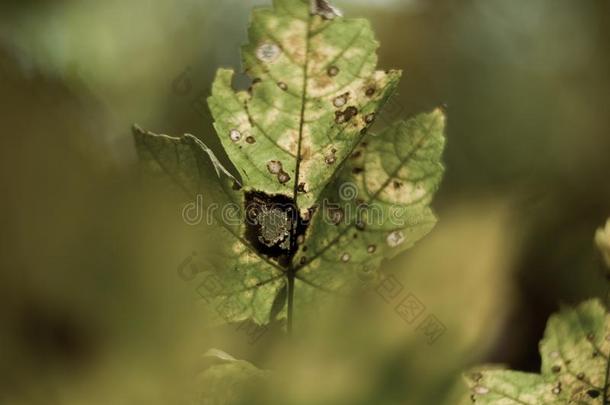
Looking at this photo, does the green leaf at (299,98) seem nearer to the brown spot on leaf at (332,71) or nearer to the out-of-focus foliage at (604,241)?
the brown spot on leaf at (332,71)

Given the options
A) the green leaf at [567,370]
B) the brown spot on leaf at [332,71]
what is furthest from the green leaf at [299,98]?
the green leaf at [567,370]

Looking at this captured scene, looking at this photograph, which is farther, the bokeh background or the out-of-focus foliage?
the out-of-focus foliage

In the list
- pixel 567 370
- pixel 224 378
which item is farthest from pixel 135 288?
pixel 567 370

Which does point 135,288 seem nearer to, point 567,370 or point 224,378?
point 224,378

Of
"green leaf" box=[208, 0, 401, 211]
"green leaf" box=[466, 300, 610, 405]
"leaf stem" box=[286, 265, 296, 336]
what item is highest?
"green leaf" box=[208, 0, 401, 211]

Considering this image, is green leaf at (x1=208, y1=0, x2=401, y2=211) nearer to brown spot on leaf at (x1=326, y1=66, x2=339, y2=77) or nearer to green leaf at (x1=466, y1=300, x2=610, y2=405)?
brown spot on leaf at (x1=326, y1=66, x2=339, y2=77)

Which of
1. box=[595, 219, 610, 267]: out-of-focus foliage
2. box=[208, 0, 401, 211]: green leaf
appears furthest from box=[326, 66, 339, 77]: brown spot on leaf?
box=[595, 219, 610, 267]: out-of-focus foliage
